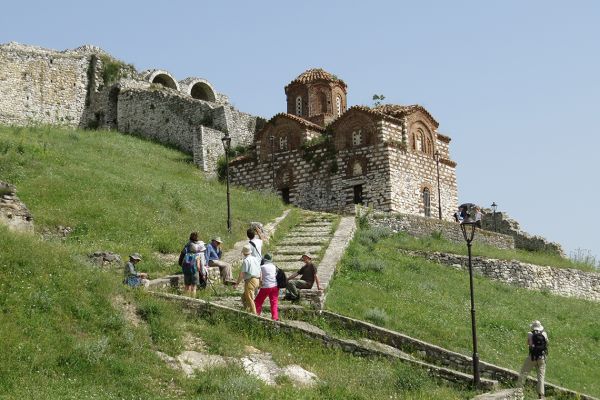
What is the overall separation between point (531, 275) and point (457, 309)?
8.62m

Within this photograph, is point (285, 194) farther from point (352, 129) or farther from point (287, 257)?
point (287, 257)

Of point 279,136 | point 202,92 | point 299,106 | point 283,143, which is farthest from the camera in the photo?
point 202,92

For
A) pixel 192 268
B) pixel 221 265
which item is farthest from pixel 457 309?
pixel 192 268

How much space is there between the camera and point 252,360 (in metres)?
14.5

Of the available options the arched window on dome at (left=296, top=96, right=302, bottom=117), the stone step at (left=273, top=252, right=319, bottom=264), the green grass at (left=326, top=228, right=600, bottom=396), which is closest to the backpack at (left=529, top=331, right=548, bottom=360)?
the green grass at (left=326, top=228, right=600, bottom=396)

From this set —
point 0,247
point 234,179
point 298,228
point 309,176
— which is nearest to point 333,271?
point 298,228

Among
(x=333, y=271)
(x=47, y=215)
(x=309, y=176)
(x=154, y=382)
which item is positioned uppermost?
(x=309, y=176)

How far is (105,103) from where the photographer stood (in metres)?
43.2

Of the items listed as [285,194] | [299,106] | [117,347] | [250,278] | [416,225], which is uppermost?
[299,106]

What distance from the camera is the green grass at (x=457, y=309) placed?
1892 cm

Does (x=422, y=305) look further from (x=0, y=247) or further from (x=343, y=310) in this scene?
(x=0, y=247)

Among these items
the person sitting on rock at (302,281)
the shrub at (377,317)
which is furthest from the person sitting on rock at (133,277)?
the shrub at (377,317)

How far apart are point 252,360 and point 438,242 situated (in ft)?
56.0

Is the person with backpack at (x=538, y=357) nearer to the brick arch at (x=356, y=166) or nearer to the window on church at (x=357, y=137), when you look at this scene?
the brick arch at (x=356, y=166)
